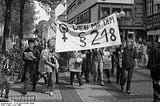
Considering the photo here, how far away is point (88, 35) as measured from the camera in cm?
943

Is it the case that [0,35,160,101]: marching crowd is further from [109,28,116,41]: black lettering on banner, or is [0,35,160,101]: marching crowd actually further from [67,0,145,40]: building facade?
[67,0,145,40]: building facade

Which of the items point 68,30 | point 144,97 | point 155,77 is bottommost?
point 144,97

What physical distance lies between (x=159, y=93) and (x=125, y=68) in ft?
7.34

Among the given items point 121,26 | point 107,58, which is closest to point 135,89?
point 107,58

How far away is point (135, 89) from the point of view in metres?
10.0

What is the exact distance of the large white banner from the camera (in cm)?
924

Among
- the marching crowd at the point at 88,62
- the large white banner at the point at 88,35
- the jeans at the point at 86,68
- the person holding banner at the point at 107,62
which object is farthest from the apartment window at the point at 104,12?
the large white banner at the point at 88,35

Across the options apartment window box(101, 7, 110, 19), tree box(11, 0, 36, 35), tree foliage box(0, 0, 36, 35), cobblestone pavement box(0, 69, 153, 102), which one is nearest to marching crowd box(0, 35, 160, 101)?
cobblestone pavement box(0, 69, 153, 102)

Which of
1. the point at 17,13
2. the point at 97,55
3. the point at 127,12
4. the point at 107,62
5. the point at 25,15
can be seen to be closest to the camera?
the point at 97,55

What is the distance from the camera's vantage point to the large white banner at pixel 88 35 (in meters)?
9.24

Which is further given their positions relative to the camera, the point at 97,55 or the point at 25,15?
the point at 25,15

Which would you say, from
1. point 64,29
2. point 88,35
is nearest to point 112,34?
point 88,35

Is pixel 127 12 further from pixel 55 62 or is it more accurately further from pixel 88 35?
pixel 55 62

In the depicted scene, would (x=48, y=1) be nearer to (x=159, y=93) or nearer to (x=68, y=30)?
(x=68, y=30)
